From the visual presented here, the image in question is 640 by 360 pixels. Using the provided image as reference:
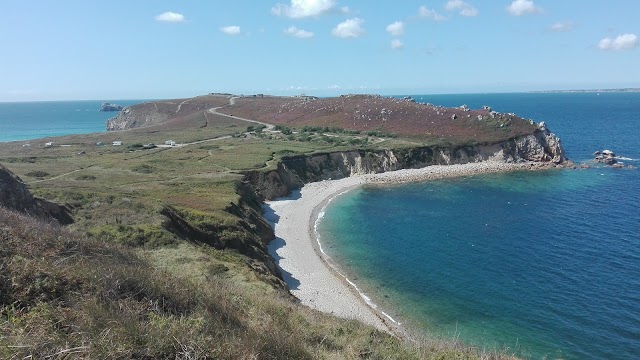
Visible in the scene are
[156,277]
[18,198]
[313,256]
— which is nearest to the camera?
[156,277]

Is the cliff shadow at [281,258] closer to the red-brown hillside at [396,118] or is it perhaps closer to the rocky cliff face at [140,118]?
the red-brown hillside at [396,118]

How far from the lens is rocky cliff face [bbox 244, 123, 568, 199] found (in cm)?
7619

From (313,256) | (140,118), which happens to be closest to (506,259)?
(313,256)

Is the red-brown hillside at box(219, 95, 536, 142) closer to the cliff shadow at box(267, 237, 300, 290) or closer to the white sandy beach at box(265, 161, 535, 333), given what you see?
the white sandy beach at box(265, 161, 535, 333)

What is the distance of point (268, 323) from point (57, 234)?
7320 mm

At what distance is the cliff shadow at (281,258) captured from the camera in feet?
129

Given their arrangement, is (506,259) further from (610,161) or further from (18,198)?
(610,161)

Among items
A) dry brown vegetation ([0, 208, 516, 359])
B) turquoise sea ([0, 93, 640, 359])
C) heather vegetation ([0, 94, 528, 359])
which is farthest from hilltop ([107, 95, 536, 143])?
dry brown vegetation ([0, 208, 516, 359])

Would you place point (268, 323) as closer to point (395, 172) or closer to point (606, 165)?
point (395, 172)

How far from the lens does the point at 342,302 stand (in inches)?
1415

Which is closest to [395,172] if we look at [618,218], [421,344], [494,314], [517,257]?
[618,218]

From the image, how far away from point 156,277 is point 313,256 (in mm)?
35251

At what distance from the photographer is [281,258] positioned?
46156mm

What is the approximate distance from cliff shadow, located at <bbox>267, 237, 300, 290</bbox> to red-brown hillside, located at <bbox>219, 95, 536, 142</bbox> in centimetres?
7571
